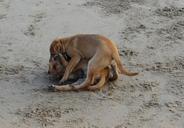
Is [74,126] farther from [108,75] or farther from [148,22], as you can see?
[148,22]

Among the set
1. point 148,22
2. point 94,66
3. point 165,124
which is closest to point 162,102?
point 165,124

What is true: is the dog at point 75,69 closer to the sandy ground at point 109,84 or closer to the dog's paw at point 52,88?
the sandy ground at point 109,84

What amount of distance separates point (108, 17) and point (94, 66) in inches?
99.5

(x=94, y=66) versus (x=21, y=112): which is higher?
(x=94, y=66)

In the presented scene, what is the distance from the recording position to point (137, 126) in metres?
5.44

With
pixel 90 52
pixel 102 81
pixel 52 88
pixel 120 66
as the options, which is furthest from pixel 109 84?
pixel 52 88

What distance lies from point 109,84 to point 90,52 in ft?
1.48

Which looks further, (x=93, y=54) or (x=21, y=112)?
(x=93, y=54)

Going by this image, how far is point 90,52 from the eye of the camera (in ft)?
20.7

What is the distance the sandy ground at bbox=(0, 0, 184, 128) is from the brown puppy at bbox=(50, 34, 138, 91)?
0.25 meters

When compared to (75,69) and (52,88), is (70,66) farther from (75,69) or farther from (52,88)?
(52,88)

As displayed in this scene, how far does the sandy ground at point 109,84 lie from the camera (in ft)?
18.5

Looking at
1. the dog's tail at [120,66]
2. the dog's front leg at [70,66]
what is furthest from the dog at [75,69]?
the dog's tail at [120,66]

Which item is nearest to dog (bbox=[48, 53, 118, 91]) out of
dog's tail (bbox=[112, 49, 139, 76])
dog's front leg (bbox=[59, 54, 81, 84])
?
dog's front leg (bbox=[59, 54, 81, 84])
